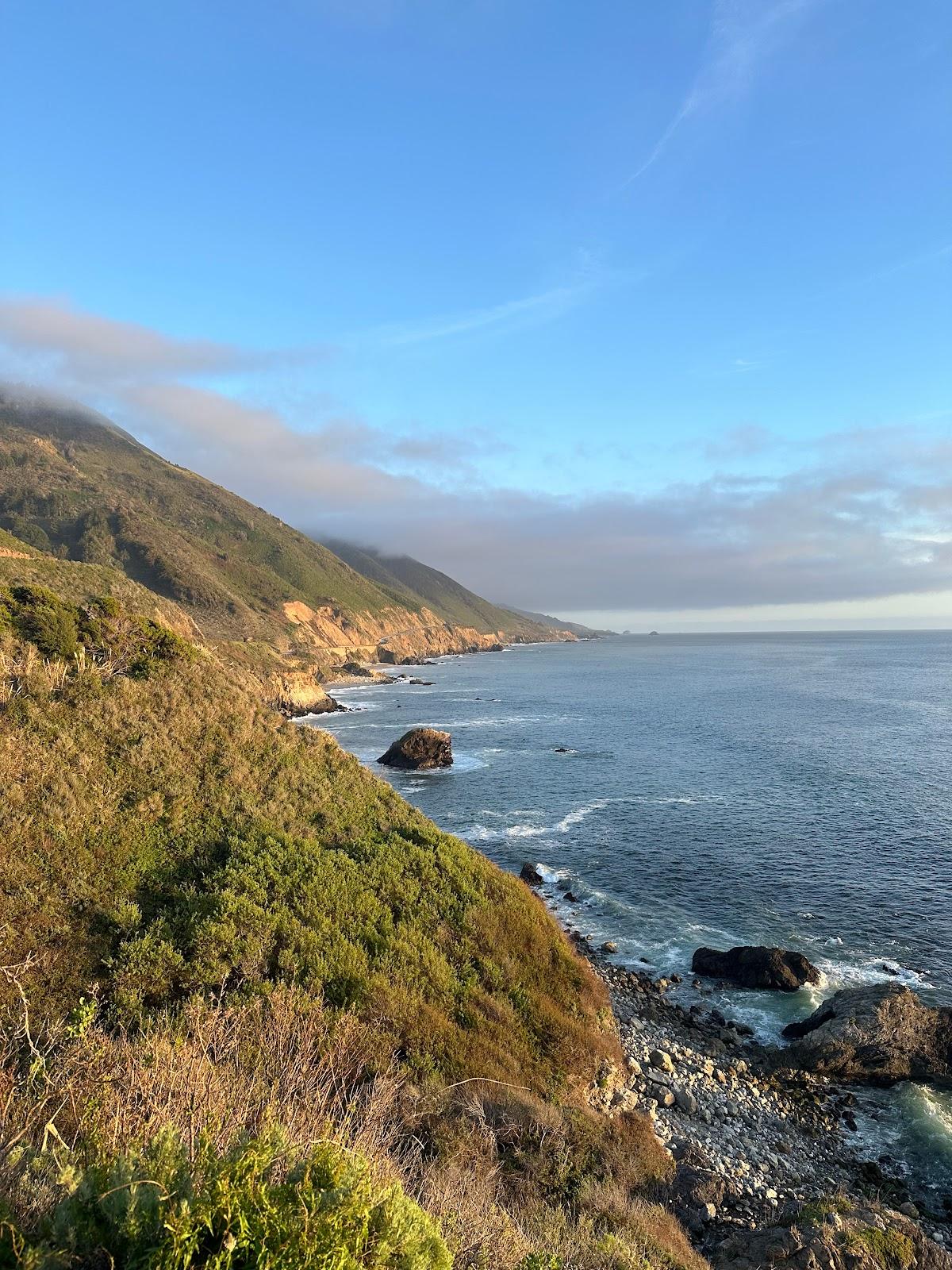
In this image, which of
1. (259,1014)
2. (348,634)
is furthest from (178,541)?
(259,1014)

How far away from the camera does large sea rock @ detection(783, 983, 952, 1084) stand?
60.0 feet

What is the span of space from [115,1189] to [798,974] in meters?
25.7

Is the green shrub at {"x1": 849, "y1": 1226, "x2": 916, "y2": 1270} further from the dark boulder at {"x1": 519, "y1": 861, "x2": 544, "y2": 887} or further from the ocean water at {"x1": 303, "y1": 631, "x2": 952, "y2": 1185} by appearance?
the dark boulder at {"x1": 519, "y1": 861, "x2": 544, "y2": 887}

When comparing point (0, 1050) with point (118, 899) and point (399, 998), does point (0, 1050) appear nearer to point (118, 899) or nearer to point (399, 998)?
point (118, 899)

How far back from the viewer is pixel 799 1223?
422 inches

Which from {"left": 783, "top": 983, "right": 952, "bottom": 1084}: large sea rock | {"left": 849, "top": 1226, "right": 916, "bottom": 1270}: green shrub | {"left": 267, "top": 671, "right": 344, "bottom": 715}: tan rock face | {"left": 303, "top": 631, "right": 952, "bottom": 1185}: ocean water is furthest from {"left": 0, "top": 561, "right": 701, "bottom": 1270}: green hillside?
{"left": 267, "top": 671, "right": 344, "bottom": 715}: tan rock face

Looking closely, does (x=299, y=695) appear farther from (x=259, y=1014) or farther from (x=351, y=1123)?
(x=351, y=1123)

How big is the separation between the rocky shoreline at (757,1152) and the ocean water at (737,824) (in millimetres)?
1447

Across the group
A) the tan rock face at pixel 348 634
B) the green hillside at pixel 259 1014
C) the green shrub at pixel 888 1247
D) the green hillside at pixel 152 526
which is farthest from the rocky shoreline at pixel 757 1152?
the tan rock face at pixel 348 634


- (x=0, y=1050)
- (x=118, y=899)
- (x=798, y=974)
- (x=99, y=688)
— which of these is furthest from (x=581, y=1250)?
(x=99, y=688)

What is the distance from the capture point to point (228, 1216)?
4578 mm

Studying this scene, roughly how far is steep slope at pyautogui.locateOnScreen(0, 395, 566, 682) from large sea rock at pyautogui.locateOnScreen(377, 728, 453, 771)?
3813 centimetres

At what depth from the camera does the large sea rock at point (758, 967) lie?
23016 mm

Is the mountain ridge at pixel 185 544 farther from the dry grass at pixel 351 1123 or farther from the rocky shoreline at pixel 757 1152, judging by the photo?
the dry grass at pixel 351 1123
